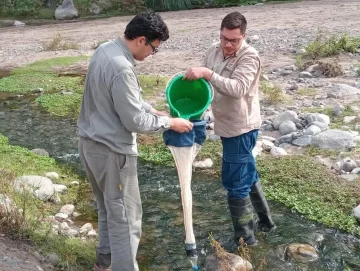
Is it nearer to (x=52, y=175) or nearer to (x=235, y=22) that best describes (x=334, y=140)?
(x=235, y=22)

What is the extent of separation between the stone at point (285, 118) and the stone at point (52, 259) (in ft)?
13.0

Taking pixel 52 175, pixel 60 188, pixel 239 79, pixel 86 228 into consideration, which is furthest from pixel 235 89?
pixel 52 175

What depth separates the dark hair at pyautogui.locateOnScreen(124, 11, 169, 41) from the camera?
3613 mm

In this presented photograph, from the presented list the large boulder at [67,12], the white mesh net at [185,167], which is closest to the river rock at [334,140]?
the white mesh net at [185,167]

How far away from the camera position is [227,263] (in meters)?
4.29

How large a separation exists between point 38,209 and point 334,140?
3349mm

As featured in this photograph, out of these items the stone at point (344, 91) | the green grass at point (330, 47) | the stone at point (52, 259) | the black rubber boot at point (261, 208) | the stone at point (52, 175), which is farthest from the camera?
the green grass at point (330, 47)

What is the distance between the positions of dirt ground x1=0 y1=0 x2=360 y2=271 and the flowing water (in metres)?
4.81

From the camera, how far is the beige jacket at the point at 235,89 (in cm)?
425

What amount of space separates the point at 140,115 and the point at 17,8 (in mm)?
18157

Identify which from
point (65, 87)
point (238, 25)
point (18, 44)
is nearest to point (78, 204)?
point (238, 25)

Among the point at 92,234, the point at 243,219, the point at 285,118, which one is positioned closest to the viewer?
the point at 243,219

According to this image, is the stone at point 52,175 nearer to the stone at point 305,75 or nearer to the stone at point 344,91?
the stone at point 344,91

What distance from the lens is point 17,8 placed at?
20.5 meters
